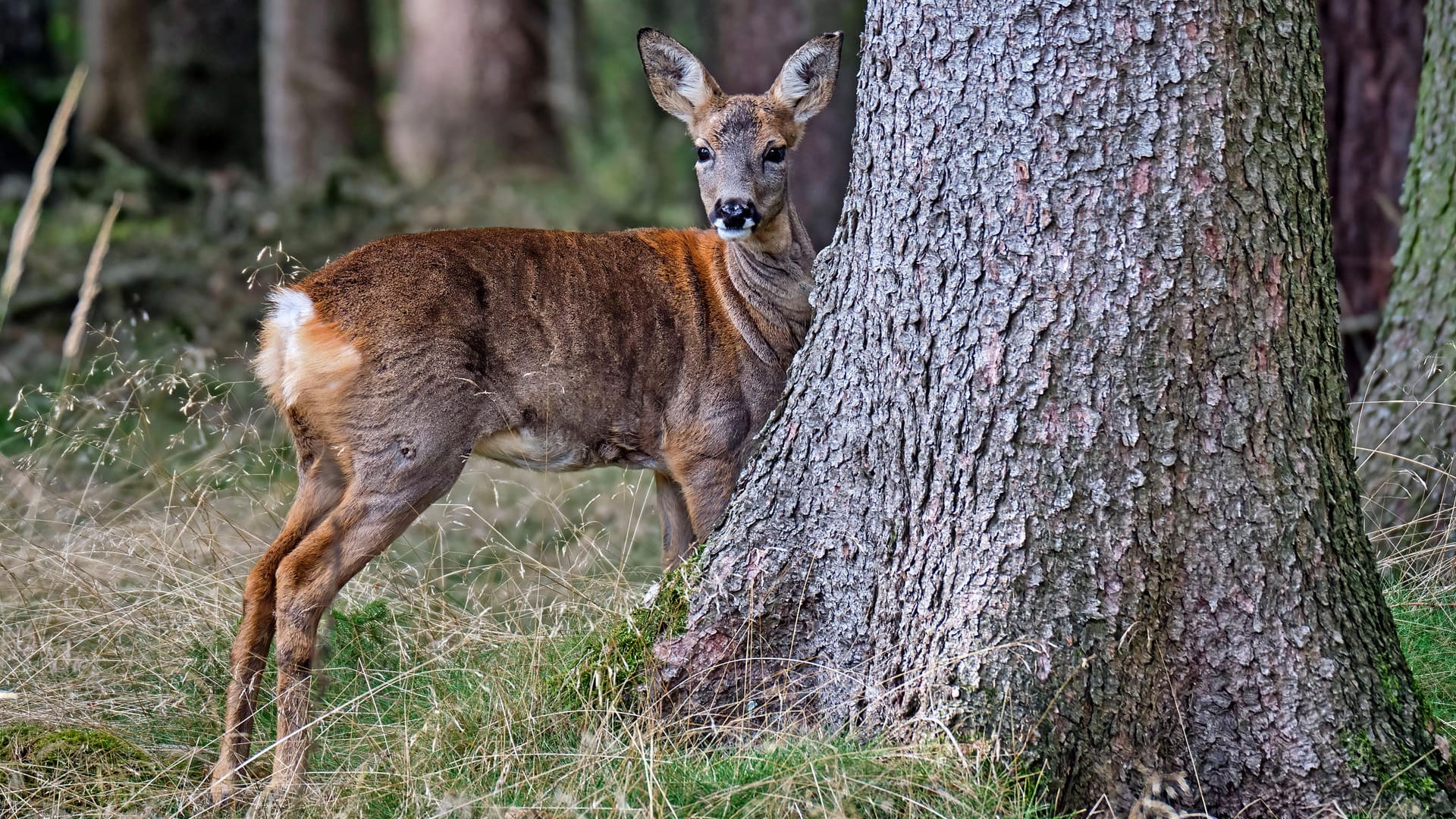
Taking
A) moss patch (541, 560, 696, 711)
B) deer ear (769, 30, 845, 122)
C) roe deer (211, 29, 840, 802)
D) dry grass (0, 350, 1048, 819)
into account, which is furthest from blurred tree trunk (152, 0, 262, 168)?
moss patch (541, 560, 696, 711)

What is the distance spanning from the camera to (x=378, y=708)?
3781 millimetres

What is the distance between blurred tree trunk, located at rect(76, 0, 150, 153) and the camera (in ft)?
37.5

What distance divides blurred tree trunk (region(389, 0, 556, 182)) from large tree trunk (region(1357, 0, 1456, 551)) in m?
10.7

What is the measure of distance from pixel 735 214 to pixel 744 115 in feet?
1.76

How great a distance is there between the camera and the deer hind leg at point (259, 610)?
3613 millimetres

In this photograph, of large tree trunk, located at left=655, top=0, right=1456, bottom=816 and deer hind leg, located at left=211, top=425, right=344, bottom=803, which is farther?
deer hind leg, located at left=211, top=425, right=344, bottom=803

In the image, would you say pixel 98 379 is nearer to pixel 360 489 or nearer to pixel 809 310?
pixel 360 489

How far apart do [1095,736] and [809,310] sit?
206cm

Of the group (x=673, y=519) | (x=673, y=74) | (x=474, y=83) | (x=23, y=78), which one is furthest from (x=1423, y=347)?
(x=474, y=83)

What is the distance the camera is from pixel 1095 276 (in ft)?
9.70

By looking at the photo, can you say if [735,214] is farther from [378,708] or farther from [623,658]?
[378,708]

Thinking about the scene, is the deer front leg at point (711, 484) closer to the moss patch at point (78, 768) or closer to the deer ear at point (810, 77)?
the deer ear at point (810, 77)

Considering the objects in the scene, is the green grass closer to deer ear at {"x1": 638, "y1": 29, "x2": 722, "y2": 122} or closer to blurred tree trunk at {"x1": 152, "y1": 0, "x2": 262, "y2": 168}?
deer ear at {"x1": 638, "y1": 29, "x2": 722, "y2": 122}

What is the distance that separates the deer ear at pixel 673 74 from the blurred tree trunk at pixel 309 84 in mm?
7821
